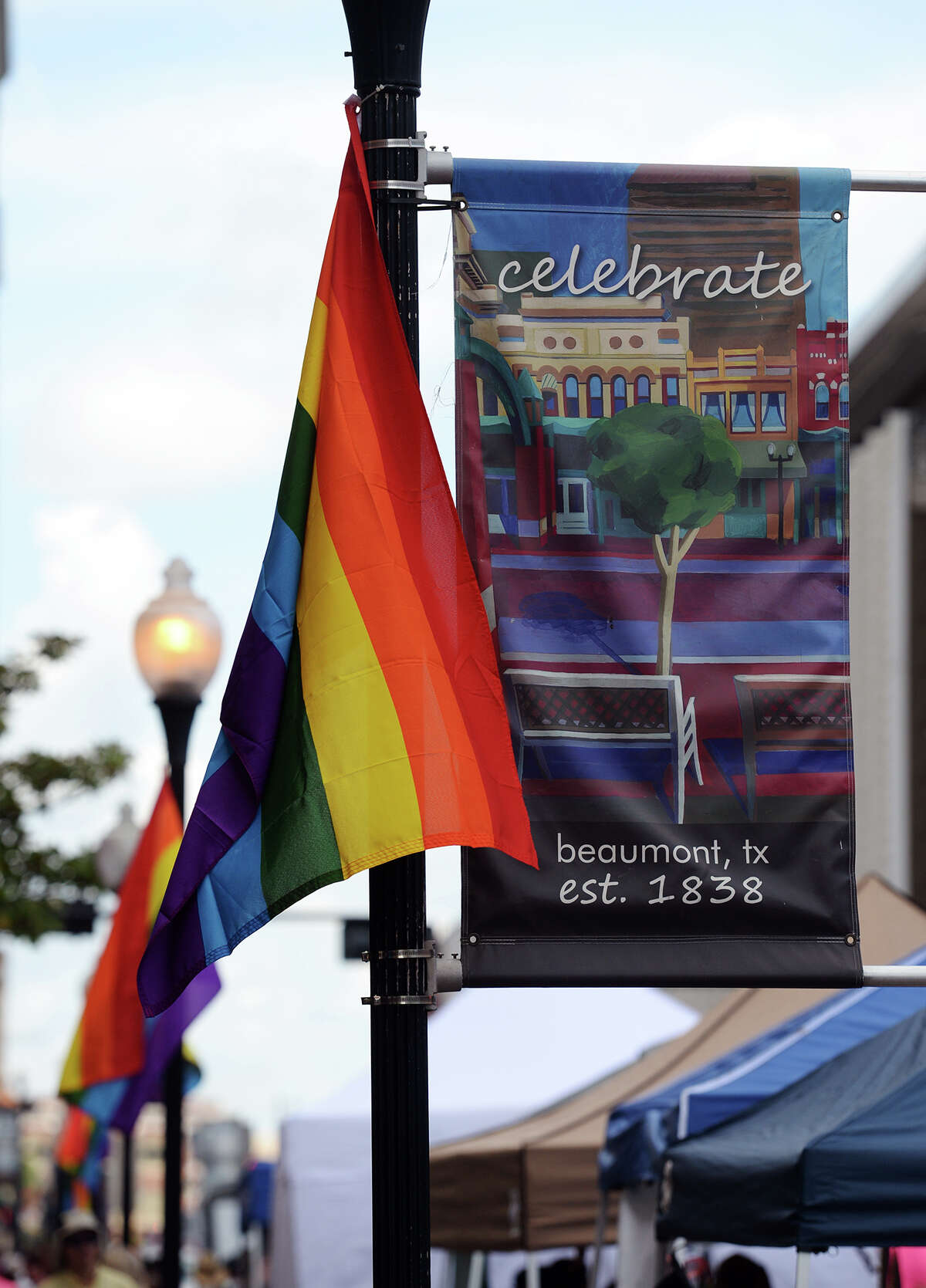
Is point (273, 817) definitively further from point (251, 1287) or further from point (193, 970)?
point (251, 1287)

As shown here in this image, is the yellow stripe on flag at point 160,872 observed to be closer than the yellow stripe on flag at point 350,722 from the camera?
No

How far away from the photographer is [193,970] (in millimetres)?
4570

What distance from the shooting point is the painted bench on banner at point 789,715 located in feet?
16.5

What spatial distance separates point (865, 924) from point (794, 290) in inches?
300

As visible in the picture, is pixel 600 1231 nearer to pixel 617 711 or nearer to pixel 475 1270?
pixel 475 1270

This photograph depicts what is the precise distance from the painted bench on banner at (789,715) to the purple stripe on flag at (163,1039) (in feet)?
20.3

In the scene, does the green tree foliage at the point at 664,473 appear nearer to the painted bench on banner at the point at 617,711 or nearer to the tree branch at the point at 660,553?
the tree branch at the point at 660,553

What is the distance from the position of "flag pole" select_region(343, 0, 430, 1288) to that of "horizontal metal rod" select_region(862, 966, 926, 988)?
1.24m

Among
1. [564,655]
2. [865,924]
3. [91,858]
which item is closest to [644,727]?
[564,655]

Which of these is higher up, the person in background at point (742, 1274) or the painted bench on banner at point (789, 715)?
the painted bench on banner at point (789, 715)

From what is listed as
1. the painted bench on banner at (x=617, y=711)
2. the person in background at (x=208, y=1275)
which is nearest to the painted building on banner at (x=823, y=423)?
the painted bench on banner at (x=617, y=711)

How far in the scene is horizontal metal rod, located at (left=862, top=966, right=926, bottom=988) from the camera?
485 cm

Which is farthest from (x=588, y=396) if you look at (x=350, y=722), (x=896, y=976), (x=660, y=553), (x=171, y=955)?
(x=171, y=955)

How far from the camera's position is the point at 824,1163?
6797 millimetres
